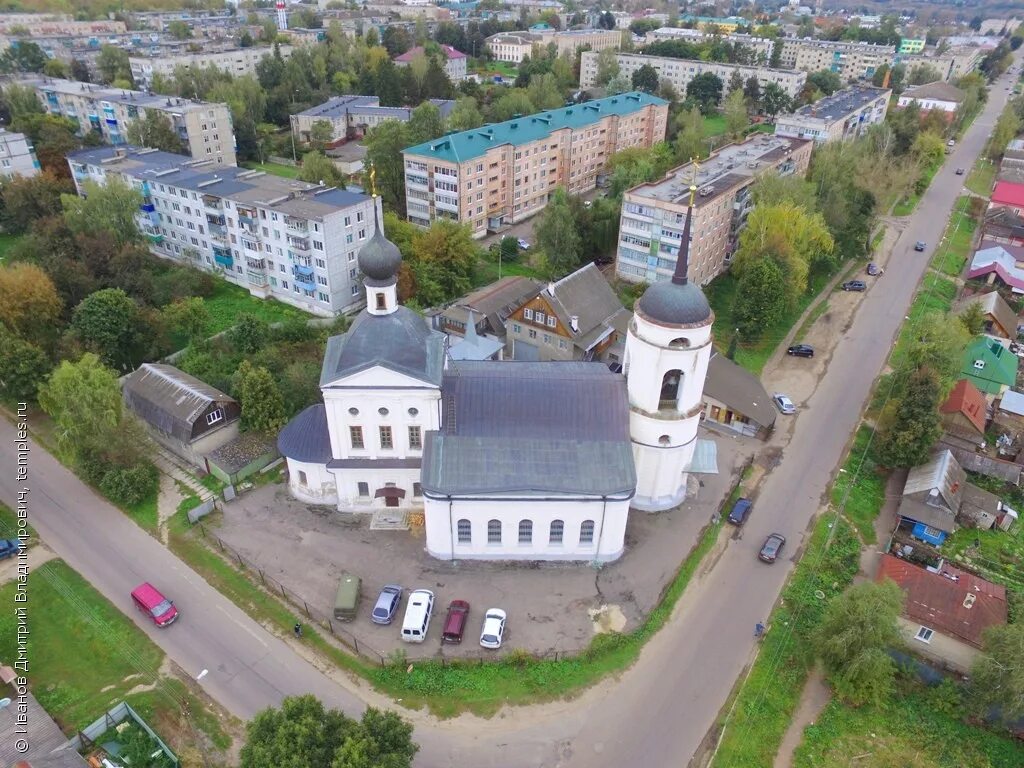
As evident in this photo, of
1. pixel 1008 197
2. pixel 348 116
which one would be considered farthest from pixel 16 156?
pixel 1008 197

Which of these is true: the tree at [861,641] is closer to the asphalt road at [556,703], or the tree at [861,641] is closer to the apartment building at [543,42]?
the asphalt road at [556,703]

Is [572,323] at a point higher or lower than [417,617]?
higher

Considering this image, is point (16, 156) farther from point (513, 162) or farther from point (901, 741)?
point (901, 741)

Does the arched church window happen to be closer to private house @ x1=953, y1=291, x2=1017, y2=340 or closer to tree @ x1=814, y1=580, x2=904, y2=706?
tree @ x1=814, y1=580, x2=904, y2=706

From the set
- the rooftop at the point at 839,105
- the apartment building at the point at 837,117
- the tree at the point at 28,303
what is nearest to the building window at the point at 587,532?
the tree at the point at 28,303

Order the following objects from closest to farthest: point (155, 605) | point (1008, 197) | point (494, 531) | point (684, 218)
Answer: point (155, 605)
point (494, 531)
point (684, 218)
point (1008, 197)

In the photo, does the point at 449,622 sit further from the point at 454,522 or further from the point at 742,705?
the point at 742,705

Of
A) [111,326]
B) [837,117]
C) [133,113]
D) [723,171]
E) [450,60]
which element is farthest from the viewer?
[450,60]
